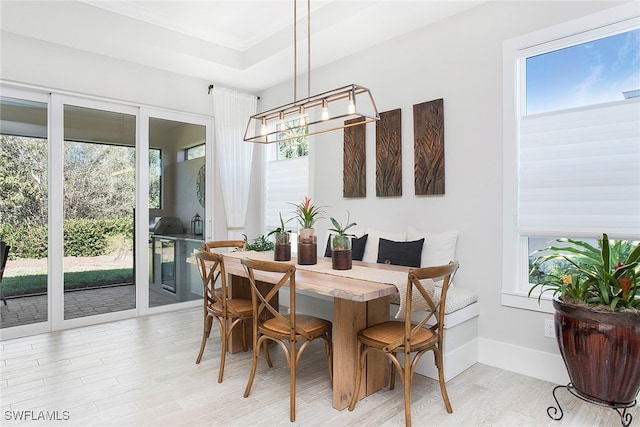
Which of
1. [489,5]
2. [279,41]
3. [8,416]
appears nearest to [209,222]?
[279,41]

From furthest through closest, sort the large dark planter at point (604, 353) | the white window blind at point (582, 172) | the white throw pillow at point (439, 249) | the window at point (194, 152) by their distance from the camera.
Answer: the window at point (194, 152) → the white throw pillow at point (439, 249) → the white window blind at point (582, 172) → the large dark planter at point (604, 353)

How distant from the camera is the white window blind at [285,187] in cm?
488

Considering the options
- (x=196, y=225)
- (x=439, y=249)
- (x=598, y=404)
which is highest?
(x=196, y=225)

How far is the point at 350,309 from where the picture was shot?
2357mm

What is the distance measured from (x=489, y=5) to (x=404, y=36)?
813mm

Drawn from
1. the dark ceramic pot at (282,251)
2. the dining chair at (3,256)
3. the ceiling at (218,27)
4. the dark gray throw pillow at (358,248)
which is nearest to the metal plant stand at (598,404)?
the dark gray throw pillow at (358,248)

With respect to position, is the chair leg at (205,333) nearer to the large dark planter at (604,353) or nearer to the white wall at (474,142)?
the white wall at (474,142)

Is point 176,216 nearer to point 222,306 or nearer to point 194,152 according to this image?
point 194,152

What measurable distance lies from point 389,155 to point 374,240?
0.86 meters

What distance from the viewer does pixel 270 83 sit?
201 inches

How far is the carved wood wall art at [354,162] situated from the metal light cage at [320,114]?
13 centimetres

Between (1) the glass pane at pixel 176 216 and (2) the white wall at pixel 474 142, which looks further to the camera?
(1) the glass pane at pixel 176 216

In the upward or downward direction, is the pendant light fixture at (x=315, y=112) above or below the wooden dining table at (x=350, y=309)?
above

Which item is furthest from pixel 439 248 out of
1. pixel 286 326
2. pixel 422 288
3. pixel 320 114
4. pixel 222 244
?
pixel 320 114
